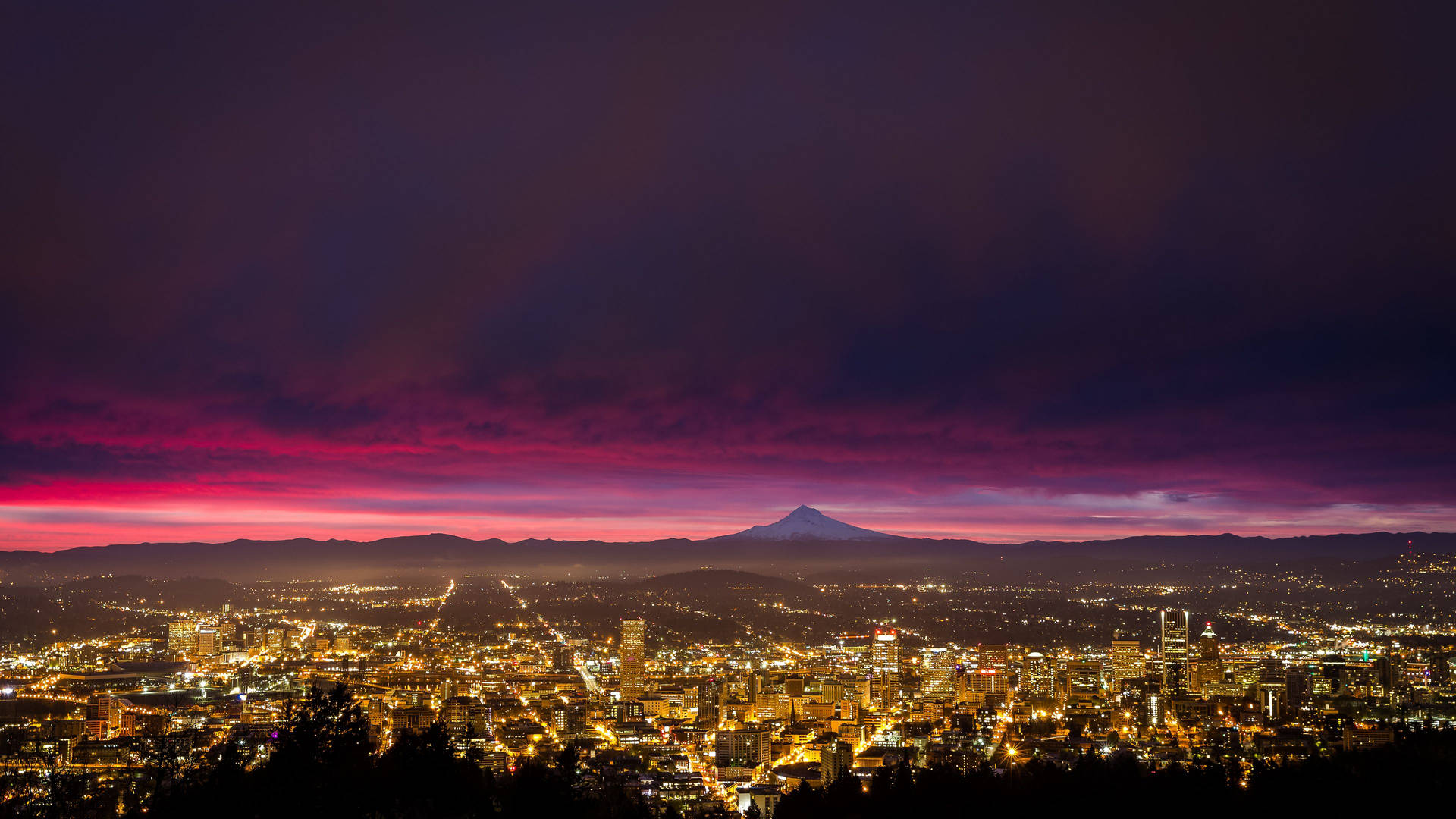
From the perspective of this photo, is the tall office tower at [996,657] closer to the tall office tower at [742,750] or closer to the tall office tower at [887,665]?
the tall office tower at [887,665]

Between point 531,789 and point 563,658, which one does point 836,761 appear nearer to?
point 531,789

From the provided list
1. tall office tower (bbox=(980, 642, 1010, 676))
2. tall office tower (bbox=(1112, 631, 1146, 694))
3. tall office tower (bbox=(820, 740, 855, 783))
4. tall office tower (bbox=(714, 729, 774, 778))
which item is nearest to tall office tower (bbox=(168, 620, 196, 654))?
tall office tower (bbox=(714, 729, 774, 778))

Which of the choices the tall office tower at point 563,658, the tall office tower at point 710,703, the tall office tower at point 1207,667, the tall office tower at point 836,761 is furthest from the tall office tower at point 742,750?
the tall office tower at point 563,658

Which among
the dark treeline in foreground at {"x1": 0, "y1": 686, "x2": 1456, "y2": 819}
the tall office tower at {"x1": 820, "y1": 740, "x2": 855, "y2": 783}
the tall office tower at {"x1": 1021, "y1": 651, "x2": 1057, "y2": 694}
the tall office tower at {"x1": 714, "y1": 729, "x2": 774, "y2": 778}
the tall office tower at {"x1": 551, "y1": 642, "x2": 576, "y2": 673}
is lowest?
the tall office tower at {"x1": 551, "y1": 642, "x2": 576, "y2": 673}

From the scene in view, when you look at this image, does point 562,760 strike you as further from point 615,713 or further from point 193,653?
point 193,653

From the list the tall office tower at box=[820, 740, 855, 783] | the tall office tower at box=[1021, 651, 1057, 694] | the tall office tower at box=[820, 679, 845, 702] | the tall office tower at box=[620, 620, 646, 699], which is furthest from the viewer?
the tall office tower at box=[1021, 651, 1057, 694]

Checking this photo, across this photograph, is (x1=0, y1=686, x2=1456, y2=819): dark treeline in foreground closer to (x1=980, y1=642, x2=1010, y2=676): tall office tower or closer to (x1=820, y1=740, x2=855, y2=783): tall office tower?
(x1=820, y1=740, x2=855, y2=783): tall office tower
